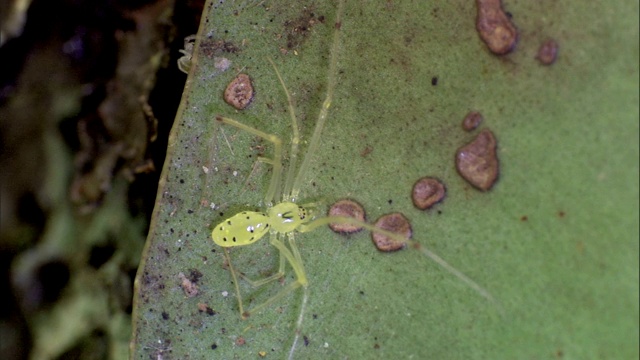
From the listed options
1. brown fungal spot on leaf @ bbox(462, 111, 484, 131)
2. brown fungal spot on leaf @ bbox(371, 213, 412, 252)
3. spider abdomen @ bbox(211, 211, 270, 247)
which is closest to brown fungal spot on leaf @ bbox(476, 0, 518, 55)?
brown fungal spot on leaf @ bbox(462, 111, 484, 131)

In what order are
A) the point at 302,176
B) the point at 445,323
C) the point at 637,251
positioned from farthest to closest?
the point at 302,176 → the point at 445,323 → the point at 637,251

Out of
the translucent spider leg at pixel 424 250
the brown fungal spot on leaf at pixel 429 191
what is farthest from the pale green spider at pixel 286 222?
the brown fungal spot on leaf at pixel 429 191

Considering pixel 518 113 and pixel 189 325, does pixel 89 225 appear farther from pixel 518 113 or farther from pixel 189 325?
pixel 518 113

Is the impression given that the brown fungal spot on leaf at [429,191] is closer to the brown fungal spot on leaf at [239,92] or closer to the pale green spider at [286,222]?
the pale green spider at [286,222]

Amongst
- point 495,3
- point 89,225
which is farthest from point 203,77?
point 495,3

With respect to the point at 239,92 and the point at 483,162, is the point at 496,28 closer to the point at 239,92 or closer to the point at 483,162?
the point at 483,162
